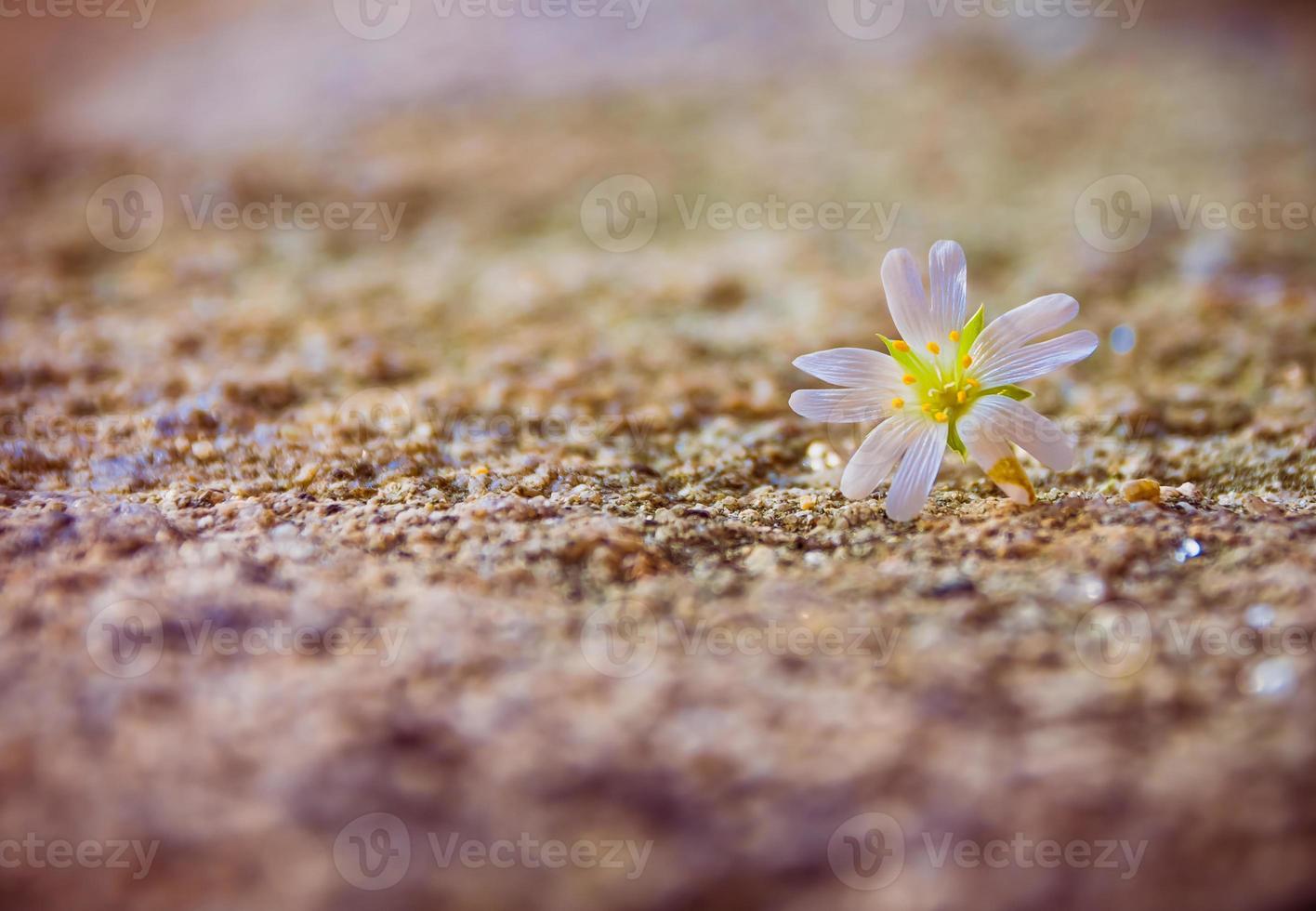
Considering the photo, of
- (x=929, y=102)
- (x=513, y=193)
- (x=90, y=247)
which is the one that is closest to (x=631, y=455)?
(x=513, y=193)

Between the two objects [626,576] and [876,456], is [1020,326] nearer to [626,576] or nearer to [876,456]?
[876,456]

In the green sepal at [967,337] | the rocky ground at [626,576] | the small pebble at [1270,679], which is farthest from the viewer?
the green sepal at [967,337]

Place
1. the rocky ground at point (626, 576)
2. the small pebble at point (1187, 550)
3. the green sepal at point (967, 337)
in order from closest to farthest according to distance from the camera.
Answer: the rocky ground at point (626, 576)
the small pebble at point (1187, 550)
the green sepal at point (967, 337)

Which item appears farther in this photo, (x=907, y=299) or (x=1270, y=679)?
(x=907, y=299)

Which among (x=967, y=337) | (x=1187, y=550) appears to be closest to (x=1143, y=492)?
(x=1187, y=550)

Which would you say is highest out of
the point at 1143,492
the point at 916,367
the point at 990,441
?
the point at 916,367

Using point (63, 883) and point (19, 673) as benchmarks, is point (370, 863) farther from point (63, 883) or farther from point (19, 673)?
point (19, 673)

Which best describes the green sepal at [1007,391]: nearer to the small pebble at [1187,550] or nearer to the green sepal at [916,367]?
the green sepal at [916,367]

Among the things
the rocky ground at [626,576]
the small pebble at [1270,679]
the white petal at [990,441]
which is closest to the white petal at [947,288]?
the white petal at [990,441]
